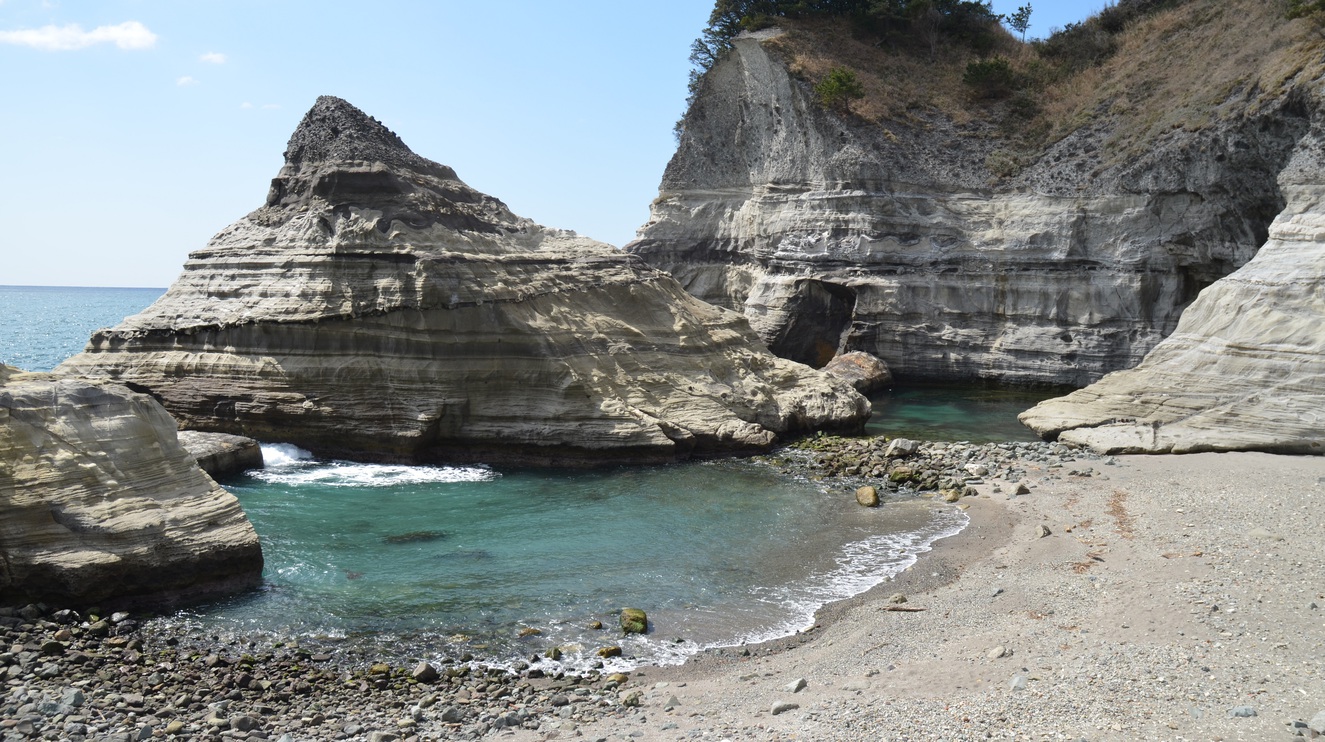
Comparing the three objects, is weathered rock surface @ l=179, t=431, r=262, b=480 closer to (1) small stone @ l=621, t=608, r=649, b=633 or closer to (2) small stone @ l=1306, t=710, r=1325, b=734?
(1) small stone @ l=621, t=608, r=649, b=633

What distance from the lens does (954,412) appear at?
91.3 ft

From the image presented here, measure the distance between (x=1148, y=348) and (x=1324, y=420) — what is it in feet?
38.1

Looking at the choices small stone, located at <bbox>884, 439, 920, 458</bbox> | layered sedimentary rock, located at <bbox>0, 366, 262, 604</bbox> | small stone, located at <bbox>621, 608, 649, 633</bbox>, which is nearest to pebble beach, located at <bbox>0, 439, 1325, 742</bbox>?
layered sedimentary rock, located at <bbox>0, 366, 262, 604</bbox>

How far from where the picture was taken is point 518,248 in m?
24.1

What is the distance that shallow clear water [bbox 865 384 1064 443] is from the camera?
24.3 metres

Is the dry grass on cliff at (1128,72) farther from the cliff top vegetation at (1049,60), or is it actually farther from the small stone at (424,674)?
the small stone at (424,674)

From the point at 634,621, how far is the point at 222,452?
11312 mm

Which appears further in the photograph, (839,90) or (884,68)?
(884,68)

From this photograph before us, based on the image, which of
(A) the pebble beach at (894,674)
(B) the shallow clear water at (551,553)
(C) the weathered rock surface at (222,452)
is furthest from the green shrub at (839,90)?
(A) the pebble beach at (894,674)

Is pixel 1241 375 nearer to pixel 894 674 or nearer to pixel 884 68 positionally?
pixel 894 674

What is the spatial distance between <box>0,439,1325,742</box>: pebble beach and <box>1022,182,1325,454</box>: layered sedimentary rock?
587 cm

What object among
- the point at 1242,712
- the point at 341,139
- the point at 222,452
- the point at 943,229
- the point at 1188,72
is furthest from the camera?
the point at 943,229

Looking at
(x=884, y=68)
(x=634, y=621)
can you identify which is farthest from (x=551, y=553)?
(x=884, y=68)

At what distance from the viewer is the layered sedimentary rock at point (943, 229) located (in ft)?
95.2
